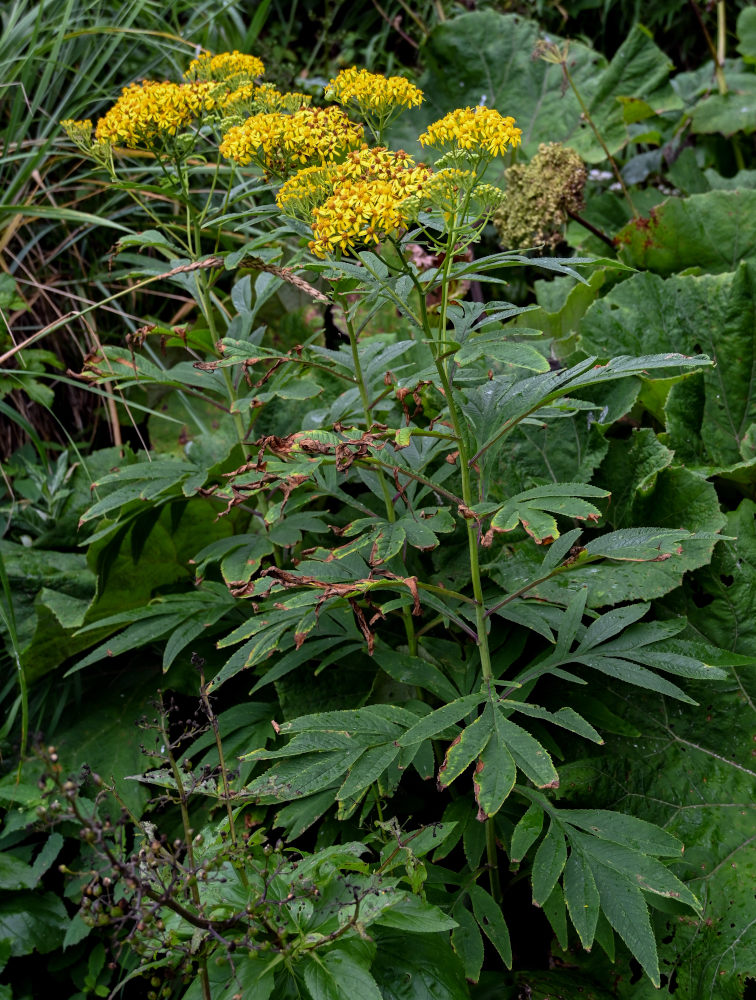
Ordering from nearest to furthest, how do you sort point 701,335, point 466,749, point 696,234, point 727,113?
point 466,749
point 701,335
point 696,234
point 727,113

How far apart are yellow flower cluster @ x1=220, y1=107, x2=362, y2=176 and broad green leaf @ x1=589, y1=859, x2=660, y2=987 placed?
1140 millimetres

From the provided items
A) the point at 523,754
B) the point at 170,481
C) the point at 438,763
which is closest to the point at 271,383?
the point at 170,481

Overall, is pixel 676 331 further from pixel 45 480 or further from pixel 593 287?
pixel 45 480

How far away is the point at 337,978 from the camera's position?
1.04 meters

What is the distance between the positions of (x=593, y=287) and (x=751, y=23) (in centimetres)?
177

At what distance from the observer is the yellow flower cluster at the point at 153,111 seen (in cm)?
155

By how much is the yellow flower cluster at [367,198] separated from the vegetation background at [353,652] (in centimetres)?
16

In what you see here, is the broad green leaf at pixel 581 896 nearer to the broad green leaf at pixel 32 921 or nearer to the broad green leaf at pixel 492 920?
the broad green leaf at pixel 492 920

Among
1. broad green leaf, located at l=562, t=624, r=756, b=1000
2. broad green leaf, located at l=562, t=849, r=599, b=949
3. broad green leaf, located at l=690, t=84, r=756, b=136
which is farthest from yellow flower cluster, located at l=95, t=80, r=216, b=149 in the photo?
broad green leaf, located at l=690, t=84, r=756, b=136

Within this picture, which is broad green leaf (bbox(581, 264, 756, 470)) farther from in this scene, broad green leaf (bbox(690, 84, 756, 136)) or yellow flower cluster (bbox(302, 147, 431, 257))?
broad green leaf (bbox(690, 84, 756, 136))

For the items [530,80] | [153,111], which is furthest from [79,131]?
[530,80]

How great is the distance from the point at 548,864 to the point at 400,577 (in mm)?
452

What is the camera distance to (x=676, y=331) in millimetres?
2121

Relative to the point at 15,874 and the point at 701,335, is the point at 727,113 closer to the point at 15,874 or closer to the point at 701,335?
the point at 701,335
